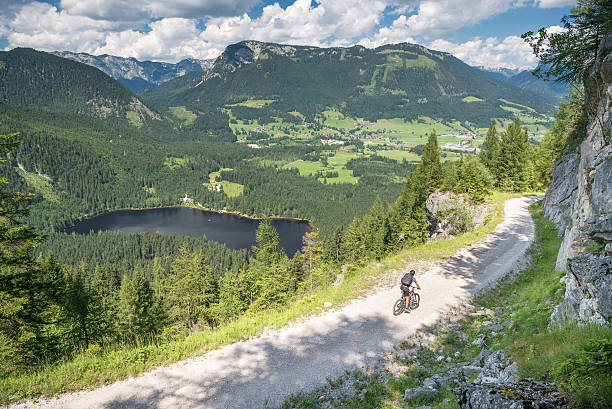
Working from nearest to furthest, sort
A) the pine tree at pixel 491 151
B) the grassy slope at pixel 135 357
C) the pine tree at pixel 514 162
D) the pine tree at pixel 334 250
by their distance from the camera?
the grassy slope at pixel 135 357, the pine tree at pixel 514 162, the pine tree at pixel 491 151, the pine tree at pixel 334 250

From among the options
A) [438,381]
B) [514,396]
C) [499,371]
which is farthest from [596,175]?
[514,396]

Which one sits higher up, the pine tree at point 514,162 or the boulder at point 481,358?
the pine tree at point 514,162

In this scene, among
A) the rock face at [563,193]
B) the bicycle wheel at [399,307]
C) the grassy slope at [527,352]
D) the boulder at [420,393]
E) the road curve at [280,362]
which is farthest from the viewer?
the rock face at [563,193]

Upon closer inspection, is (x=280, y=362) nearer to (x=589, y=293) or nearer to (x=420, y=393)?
(x=420, y=393)

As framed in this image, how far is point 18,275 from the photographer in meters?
16.0

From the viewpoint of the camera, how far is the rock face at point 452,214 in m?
41.3

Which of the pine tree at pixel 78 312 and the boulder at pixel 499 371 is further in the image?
the pine tree at pixel 78 312

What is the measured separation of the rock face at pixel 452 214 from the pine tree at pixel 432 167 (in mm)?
1718

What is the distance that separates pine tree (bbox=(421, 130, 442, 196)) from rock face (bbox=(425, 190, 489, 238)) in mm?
1718

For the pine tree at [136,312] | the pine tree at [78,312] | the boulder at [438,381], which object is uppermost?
the boulder at [438,381]

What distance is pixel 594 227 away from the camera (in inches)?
404

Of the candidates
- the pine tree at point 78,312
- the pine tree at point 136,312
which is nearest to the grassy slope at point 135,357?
the pine tree at point 78,312

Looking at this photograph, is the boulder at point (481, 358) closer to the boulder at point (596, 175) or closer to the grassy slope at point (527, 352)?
the grassy slope at point (527, 352)

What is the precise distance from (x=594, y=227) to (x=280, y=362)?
488 inches
